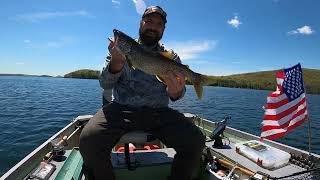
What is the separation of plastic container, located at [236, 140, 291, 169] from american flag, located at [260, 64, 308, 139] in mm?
306

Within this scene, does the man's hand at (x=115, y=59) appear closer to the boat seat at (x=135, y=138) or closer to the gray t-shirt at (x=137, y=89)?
the gray t-shirt at (x=137, y=89)

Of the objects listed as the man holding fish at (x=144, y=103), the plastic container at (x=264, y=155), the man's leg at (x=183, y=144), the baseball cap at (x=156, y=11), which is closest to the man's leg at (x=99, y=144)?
the man holding fish at (x=144, y=103)

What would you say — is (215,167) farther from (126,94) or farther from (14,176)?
(14,176)

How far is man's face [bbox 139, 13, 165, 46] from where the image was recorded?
4.93 metres

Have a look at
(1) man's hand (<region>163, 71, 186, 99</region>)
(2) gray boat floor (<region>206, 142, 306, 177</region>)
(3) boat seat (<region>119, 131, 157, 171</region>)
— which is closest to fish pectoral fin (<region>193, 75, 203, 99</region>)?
(1) man's hand (<region>163, 71, 186, 99</region>)

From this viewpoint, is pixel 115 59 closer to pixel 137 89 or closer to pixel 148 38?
pixel 137 89

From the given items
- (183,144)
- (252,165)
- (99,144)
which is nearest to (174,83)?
(183,144)

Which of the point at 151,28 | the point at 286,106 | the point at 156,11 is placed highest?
the point at 156,11

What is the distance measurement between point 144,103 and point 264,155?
237 cm

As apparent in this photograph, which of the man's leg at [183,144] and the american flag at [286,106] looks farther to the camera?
the american flag at [286,106]

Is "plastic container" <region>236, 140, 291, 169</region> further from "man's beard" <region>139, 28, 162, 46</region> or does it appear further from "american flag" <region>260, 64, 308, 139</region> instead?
"man's beard" <region>139, 28, 162, 46</region>

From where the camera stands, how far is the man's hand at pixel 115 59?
162 inches

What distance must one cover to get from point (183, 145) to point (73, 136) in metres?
A: 4.18

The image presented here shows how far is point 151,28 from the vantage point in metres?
4.96
